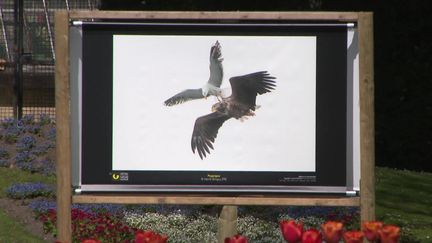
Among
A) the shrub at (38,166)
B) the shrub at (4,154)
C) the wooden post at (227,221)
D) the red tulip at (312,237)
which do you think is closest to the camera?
the red tulip at (312,237)

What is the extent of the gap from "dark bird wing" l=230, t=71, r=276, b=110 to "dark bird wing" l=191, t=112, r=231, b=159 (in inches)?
7.1

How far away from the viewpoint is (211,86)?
294 inches

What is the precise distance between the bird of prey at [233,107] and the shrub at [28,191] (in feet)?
17.2

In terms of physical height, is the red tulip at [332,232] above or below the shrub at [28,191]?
above

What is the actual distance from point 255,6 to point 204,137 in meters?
13.0

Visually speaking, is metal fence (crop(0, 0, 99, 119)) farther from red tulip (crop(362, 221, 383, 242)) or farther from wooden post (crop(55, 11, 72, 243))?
red tulip (crop(362, 221, 383, 242))

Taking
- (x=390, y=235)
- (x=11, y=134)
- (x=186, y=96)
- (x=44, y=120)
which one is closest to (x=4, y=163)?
(x=11, y=134)

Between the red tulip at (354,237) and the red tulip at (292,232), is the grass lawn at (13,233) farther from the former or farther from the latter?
the red tulip at (354,237)

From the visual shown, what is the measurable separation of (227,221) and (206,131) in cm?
76

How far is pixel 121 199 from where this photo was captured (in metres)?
7.44

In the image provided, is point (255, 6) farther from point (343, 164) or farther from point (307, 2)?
point (343, 164)

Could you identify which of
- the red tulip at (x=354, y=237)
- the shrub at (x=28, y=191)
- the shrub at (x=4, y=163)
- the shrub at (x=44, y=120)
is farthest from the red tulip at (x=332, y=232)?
the shrub at (x=44, y=120)

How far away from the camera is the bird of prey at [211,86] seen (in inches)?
294

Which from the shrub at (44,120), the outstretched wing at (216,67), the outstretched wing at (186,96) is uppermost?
the outstretched wing at (216,67)
